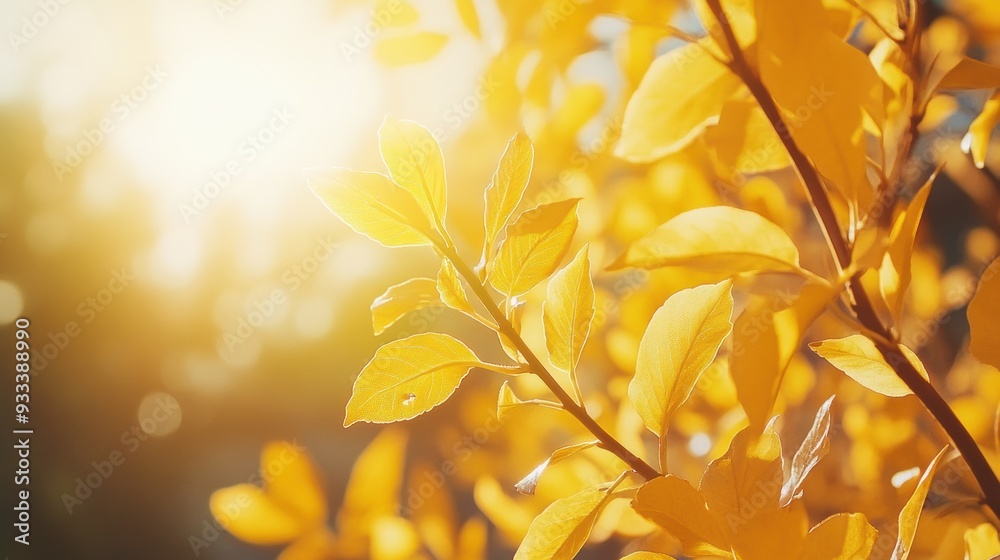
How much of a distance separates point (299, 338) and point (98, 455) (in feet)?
1.72

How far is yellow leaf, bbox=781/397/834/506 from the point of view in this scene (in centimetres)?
20

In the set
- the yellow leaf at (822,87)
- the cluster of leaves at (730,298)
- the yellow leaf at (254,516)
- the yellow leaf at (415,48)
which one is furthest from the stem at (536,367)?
the yellow leaf at (254,516)

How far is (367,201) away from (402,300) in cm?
4

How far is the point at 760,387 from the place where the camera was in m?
0.18

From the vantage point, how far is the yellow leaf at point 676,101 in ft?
0.85

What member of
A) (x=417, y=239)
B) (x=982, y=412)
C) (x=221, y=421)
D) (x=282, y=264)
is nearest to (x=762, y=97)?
(x=417, y=239)

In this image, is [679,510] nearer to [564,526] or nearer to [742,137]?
[564,526]

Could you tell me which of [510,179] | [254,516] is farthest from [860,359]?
[254,516]

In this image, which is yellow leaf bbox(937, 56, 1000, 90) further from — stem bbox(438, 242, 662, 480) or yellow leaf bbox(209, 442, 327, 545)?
yellow leaf bbox(209, 442, 327, 545)

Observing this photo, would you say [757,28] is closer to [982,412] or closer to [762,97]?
[762,97]

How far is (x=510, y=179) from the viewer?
20 centimetres

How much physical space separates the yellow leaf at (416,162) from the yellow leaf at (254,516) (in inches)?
14.5

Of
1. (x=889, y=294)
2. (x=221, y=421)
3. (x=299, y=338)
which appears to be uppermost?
(x=889, y=294)

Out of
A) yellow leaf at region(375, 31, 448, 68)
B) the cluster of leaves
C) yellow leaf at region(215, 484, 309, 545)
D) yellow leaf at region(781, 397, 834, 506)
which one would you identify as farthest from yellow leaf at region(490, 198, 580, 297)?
yellow leaf at region(215, 484, 309, 545)
